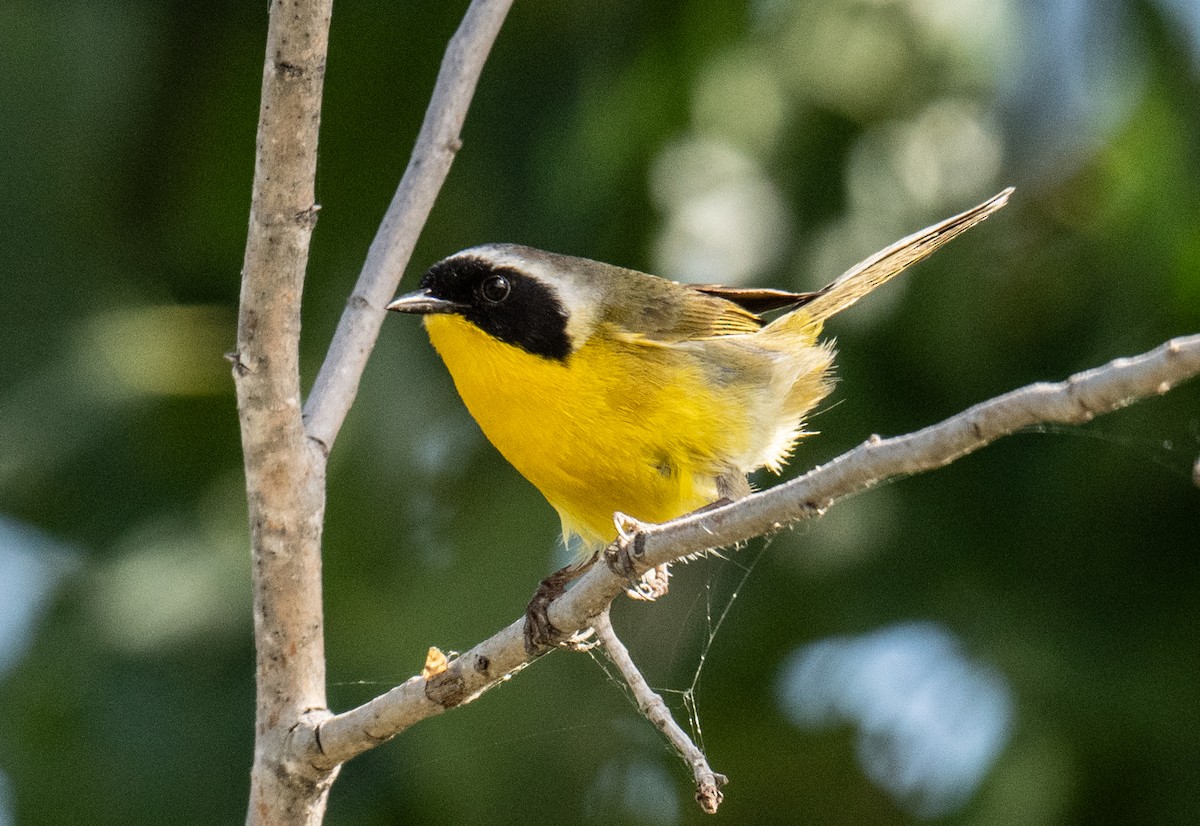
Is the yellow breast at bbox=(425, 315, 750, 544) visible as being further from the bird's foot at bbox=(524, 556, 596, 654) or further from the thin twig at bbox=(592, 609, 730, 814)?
the thin twig at bbox=(592, 609, 730, 814)

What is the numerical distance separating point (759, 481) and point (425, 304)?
1246mm

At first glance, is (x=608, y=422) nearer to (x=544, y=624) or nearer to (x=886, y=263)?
(x=544, y=624)

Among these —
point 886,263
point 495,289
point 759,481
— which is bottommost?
point 759,481

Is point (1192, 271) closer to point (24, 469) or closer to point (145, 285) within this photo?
point (145, 285)

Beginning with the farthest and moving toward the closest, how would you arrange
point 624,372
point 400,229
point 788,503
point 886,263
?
point 886,263 → point 624,372 → point 400,229 → point 788,503

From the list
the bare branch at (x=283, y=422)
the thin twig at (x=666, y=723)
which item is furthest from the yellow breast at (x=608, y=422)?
the bare branch at (x=283, y=422)

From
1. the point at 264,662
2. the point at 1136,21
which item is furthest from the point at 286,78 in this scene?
the point at 1136,21

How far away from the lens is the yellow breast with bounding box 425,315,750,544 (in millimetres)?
2809

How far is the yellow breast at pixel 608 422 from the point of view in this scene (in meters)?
2.81

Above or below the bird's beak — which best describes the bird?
below

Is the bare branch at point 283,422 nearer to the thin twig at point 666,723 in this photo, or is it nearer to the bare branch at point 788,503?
the bare branch at point 788,503

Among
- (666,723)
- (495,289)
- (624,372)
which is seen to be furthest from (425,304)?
(666,723)

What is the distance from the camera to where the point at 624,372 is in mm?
2908

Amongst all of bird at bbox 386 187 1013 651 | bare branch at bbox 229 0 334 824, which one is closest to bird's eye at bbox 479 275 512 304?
bird at bbox 386 187 1013 651
